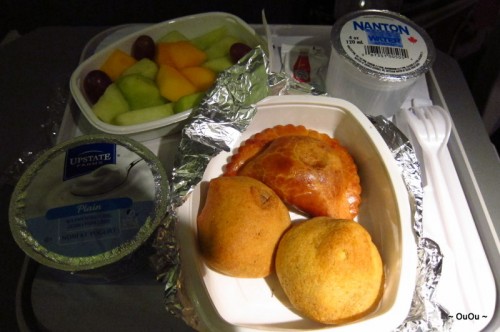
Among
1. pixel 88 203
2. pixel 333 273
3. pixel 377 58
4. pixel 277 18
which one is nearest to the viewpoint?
pixel 333 273

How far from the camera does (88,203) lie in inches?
28.1

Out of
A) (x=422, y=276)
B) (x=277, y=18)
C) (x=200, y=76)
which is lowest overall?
(x=422, y=276)

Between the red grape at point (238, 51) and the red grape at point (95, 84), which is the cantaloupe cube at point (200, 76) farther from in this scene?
the red grape at point (95, 84)

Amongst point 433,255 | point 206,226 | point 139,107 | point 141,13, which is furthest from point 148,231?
point 141,13

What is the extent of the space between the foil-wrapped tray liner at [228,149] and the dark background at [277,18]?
19.3 inches

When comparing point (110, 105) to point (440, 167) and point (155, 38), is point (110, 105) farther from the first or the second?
point (440, 167)

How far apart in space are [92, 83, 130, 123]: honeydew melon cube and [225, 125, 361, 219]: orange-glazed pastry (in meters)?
0.31

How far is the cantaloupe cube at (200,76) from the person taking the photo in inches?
36.9

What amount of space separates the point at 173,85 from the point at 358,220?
51 cm

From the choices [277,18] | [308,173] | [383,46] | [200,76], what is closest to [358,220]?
[308,173]

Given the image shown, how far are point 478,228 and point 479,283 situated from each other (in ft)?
0.41

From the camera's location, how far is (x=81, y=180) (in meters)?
0.74

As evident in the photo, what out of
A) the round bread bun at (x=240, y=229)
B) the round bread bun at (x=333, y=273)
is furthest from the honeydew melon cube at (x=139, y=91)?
the round bread bun at (x=333, y=273)

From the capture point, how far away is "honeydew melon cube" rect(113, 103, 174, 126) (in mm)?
879
